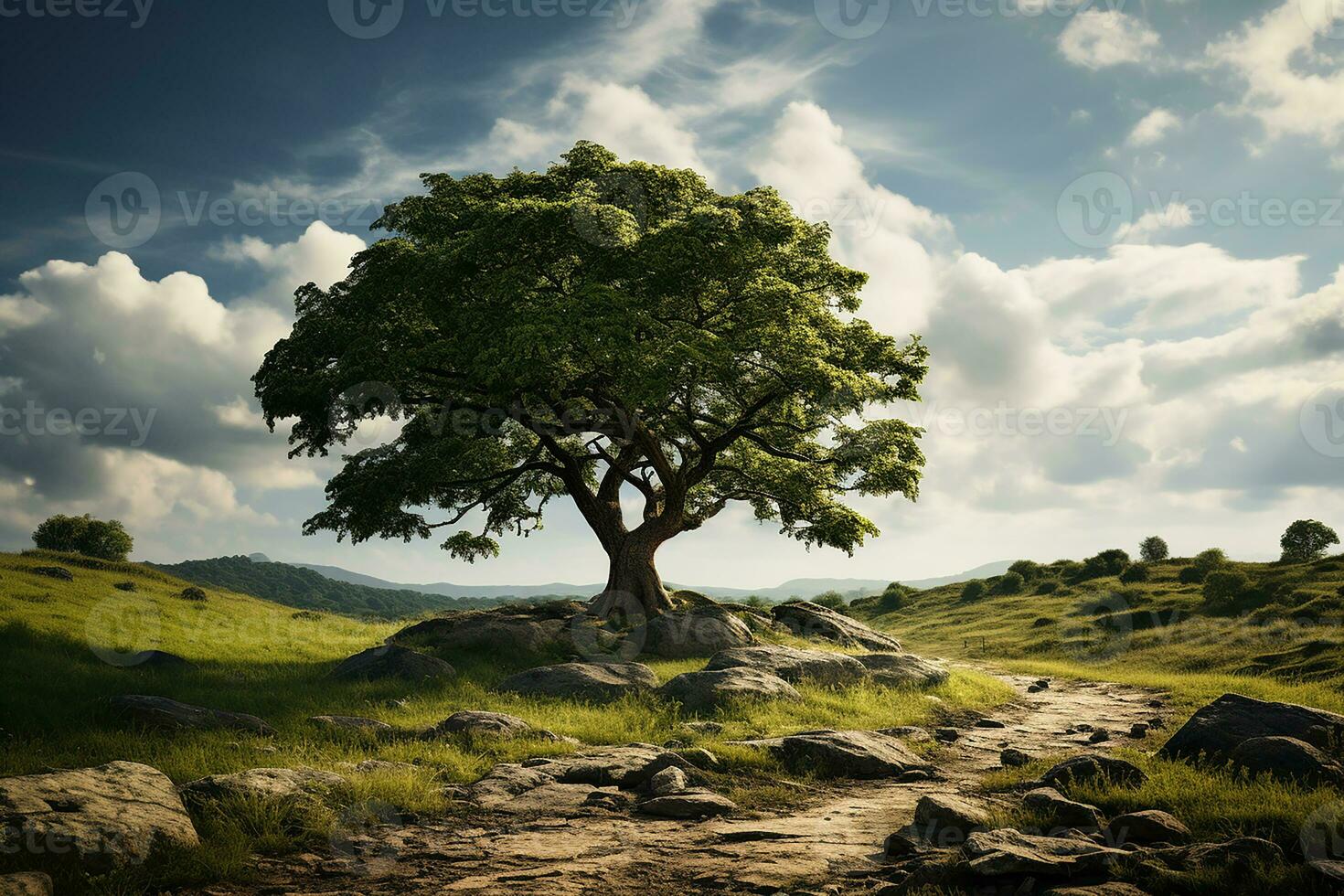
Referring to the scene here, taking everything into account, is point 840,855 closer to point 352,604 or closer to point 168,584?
point 168,584

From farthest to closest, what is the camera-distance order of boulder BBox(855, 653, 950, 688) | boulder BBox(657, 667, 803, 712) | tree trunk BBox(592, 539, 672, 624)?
tree trunk BBox(592, 539, 672, 624) < boulder BBox(855, 653, 950, 688) < boulder BBox(657, 667, 803, 712)

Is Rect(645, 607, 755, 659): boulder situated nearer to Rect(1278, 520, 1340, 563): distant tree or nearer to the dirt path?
the dirt path

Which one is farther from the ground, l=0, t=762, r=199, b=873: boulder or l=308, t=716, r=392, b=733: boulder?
l=0, t=762, r=199, b=873: boulder

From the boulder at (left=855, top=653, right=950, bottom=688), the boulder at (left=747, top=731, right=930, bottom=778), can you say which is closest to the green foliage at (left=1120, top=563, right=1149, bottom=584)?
the boulder at (left=855, top=653, right=950, bottom=688)

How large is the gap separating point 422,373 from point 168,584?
97.3 feet

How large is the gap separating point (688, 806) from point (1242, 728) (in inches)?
318

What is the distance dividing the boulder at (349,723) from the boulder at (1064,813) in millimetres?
9727

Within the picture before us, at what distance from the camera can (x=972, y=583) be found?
2805 inches

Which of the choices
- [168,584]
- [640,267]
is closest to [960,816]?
[640,267]

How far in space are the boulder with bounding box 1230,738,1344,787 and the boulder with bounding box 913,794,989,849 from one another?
3.86 metres

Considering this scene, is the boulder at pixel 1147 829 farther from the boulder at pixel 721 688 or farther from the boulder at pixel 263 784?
the boulder at pixel 721 688

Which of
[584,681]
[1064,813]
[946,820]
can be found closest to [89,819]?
[946,820]

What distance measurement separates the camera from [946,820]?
823 cm

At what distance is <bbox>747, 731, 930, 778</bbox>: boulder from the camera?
38.3ft
